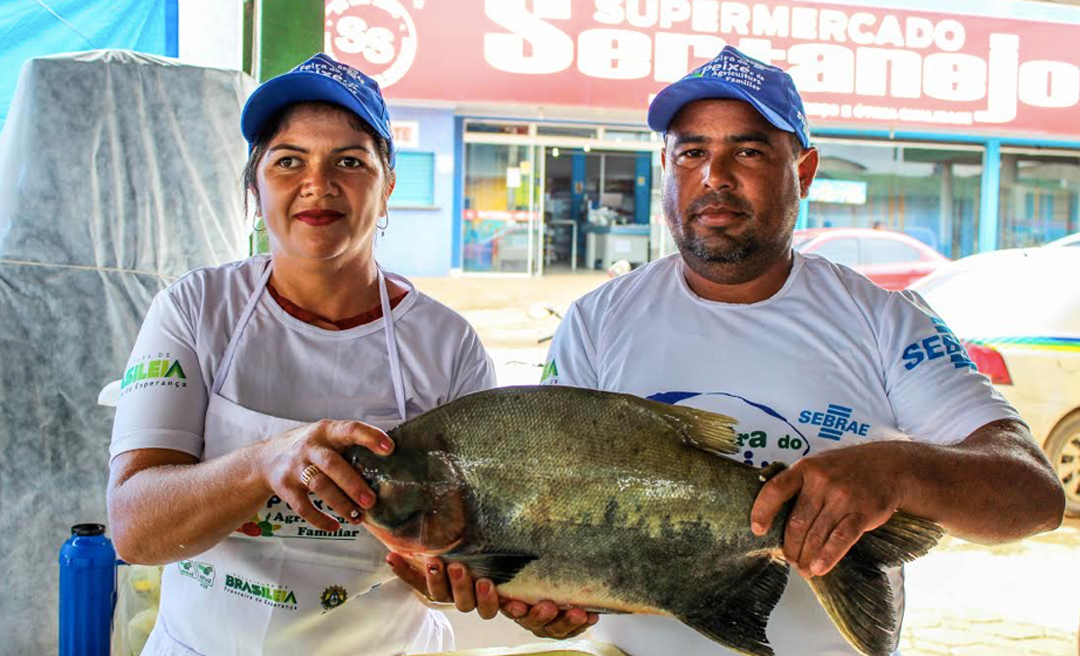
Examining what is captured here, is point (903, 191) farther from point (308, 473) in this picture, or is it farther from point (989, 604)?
point (308, 473)

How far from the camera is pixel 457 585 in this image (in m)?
1.84

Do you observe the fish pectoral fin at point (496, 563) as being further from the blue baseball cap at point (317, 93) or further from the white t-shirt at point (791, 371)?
the blue baseball cap at point (317, 93)

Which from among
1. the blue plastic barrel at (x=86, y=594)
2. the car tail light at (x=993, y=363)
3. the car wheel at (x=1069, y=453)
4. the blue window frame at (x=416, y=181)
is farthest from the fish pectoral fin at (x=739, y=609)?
the blue window frame at (x=416, y=181)

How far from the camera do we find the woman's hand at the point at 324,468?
1.71m

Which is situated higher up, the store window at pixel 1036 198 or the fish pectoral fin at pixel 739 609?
the store window at pixel 1036 198

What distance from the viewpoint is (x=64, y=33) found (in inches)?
154

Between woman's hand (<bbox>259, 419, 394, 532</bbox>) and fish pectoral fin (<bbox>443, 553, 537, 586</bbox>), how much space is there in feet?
0.66

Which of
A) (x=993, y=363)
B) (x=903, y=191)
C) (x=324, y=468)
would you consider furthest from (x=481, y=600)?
(x=903, y=191)

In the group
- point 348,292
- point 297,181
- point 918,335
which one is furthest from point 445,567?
point 918,335

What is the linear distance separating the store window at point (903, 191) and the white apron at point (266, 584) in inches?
722

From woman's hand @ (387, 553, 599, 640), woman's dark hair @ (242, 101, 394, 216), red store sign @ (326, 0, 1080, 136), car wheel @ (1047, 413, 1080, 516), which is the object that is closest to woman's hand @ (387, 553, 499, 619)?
woman's hand @ (387, 553, 599, 640)

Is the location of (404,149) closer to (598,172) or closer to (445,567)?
(598,172)

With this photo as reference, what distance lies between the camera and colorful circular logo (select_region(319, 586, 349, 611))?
2172mm

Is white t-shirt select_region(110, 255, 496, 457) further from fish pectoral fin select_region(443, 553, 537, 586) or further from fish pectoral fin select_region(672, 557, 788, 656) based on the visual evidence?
fish pectoral fin select_region(672, 557, 788, 656)
